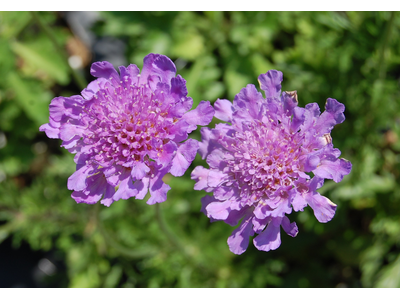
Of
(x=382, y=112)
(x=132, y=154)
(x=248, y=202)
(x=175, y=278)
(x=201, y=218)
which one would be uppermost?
(x=132, y=154)

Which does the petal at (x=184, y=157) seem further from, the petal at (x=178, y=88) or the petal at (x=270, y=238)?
the petal at (x=270, y=238)

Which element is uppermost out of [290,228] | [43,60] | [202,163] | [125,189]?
[125,189]

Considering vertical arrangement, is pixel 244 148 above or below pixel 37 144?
above

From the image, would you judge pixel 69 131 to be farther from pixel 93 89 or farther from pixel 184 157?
pixel 184 157

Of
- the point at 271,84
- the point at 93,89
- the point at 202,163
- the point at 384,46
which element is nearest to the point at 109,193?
the point at 93,89

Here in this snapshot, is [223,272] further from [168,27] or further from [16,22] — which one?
[16,22]

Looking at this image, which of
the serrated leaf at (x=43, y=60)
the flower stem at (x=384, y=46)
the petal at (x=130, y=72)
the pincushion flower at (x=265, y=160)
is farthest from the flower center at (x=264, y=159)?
the serrated leaf at (x=43, y=60)

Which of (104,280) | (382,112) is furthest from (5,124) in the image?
(382,112)
